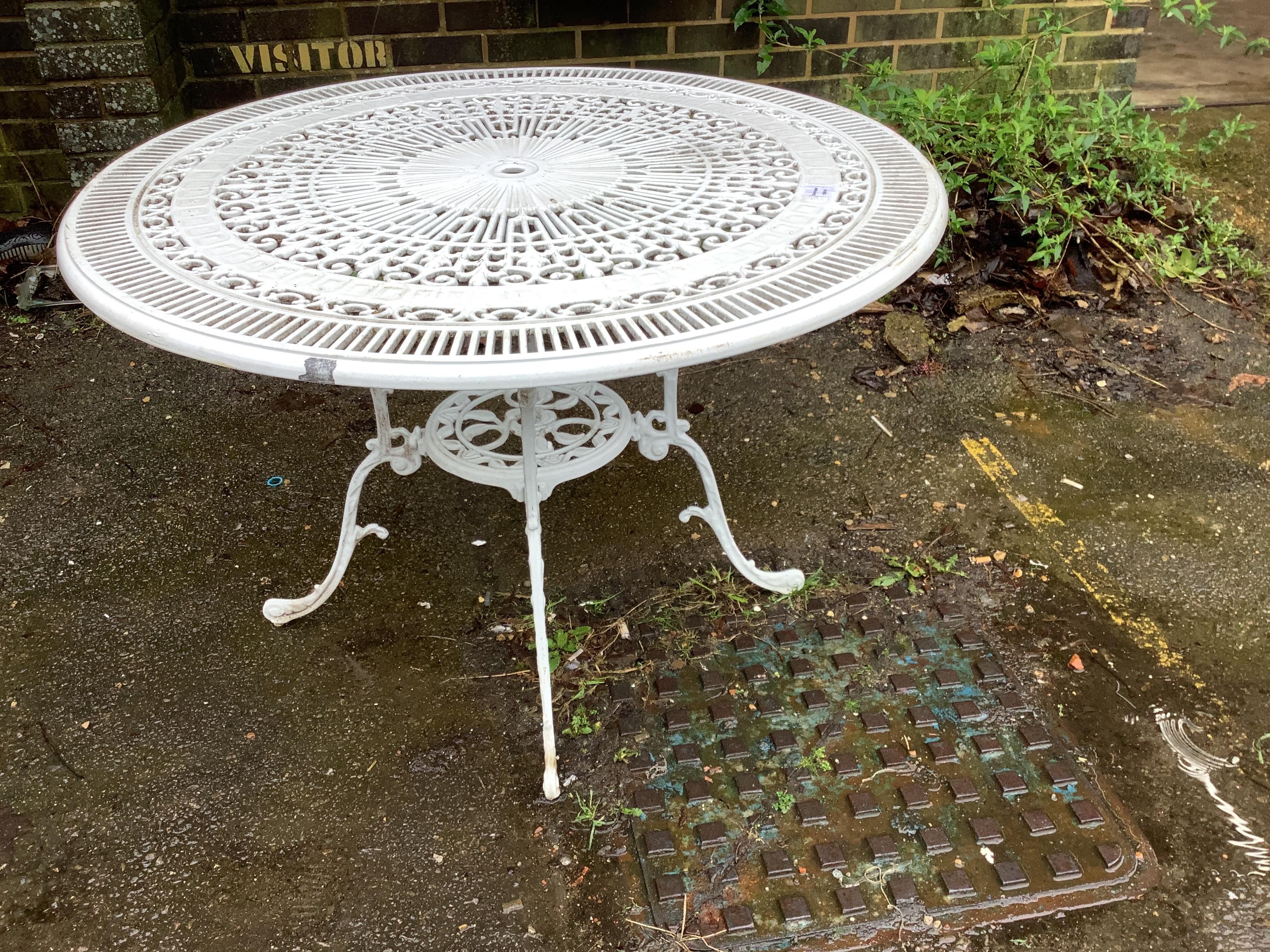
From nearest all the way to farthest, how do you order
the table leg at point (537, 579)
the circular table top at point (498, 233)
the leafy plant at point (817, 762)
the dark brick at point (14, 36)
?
the circular table top at point (498, 233)
the table leg at point (537, 579)
the leafy plant at point (817, 762)
the dark brick at point (14, 36)

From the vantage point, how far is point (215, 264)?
173 centimetres

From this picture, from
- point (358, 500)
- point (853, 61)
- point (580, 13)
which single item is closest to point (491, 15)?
point (580, 13)

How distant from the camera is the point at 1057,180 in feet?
11.7

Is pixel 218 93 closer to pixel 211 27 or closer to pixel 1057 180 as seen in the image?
pixel 211 27

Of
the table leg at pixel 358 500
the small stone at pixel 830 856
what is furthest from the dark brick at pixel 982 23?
the small stone at pixel 830 856

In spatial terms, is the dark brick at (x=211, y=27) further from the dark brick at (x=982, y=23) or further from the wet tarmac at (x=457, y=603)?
the dark brick at (x=982, y=23)

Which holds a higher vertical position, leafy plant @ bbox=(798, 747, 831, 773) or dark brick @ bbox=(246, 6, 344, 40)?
dark brick @ bbox=(246, 6, 344, 40)

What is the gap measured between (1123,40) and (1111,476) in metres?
2.67

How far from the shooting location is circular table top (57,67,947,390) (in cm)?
149

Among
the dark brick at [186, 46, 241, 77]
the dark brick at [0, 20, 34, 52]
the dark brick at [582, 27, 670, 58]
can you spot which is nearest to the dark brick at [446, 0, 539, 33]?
the dark brick at [582, 27, 670, 58]

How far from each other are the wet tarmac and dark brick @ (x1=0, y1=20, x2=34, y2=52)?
1198 mm

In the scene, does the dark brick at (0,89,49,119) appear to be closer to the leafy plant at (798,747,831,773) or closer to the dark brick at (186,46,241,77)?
the dark brick at (186,46,241,77)

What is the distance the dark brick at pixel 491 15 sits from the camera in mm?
3994

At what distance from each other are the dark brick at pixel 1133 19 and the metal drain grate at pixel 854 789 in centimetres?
340
